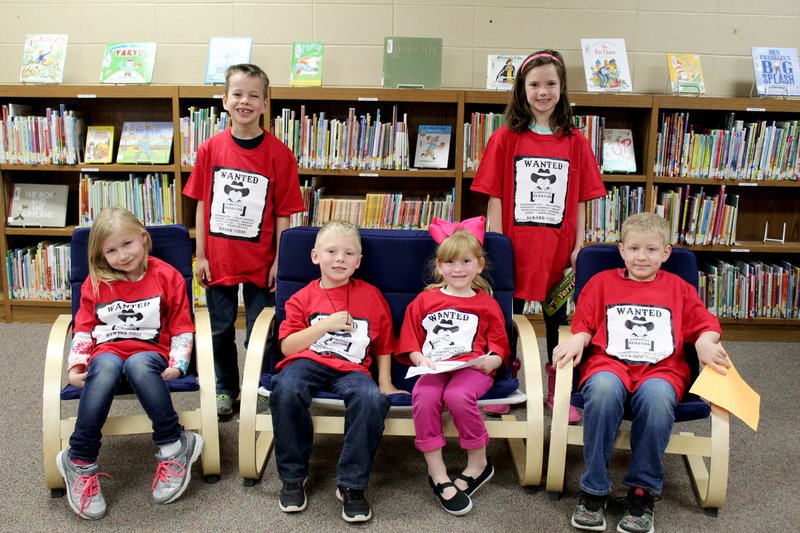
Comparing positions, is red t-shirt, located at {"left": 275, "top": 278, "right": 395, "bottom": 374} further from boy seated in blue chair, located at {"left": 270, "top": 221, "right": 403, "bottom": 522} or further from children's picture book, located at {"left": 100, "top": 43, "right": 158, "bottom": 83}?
children's picture book, located at {"left": 100, "top": 43, "right": 158, "bottom": 83}

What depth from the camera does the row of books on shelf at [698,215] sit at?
13.0ft

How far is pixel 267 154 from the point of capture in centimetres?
273

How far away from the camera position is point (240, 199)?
2.71m

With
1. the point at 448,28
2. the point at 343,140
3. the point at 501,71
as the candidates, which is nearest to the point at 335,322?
the point at 343,140

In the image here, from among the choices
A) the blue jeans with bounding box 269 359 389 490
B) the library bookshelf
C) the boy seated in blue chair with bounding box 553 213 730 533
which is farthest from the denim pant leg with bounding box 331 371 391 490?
the library bookshelf

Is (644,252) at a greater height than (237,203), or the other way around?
(237,203)

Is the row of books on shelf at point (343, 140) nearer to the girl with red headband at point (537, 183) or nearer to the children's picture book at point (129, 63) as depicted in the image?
the children's picture book at point (129, 63)

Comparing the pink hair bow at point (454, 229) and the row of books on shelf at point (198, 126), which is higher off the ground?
the row of books on shelf at point (198, 126)

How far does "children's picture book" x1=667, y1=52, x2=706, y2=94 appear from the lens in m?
3.93

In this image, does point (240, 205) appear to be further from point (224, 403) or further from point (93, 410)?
point (93, 410)

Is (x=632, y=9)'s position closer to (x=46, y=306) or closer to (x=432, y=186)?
(x=432, y=186)

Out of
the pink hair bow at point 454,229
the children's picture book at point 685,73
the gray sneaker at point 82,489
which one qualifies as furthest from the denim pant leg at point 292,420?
the children's picture book at point 685,73

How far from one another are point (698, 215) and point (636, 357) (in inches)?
79.5

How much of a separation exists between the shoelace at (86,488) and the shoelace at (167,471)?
177 mm
